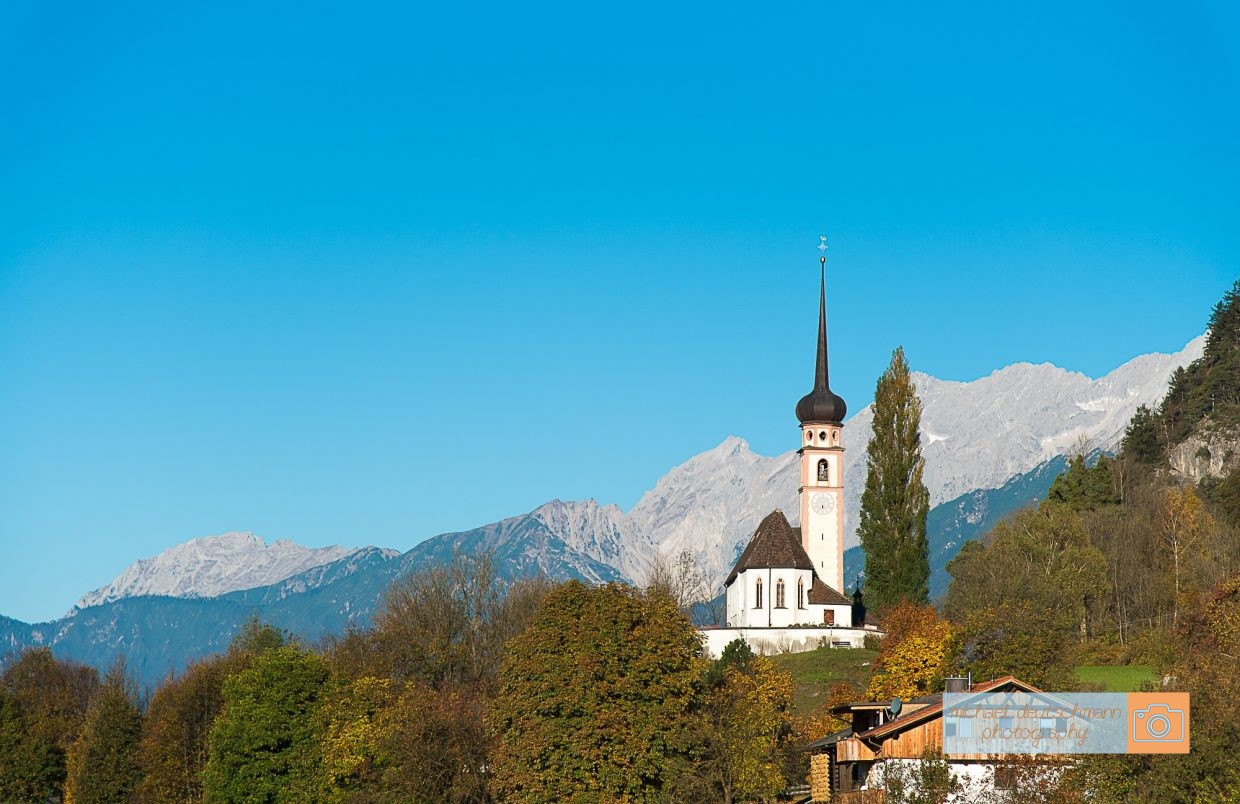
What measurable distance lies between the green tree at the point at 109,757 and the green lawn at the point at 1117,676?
165 feet

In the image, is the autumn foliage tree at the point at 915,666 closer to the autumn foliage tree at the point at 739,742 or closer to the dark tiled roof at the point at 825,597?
the autumn foliage tree at the point at 739,742

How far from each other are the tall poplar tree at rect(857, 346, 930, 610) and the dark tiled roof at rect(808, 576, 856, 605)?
18.0 ft

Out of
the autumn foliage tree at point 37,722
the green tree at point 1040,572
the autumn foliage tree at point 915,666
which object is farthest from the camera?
the autumn foliage tree at point 37,722

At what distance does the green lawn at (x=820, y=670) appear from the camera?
84000 mm

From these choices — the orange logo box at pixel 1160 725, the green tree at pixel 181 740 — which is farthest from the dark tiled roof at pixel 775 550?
the orange logo box at pixel 1160 725

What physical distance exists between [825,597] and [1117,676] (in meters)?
35.5

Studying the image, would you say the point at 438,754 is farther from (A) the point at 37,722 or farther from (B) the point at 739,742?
(A) the point at 37,722

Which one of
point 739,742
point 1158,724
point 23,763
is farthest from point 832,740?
point 23,763

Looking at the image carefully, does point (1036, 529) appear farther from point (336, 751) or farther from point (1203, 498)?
point (336, 751)

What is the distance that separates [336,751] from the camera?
228 ft

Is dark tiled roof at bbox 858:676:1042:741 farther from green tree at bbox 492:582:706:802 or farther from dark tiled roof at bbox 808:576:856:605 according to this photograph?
dark tiled roof at bbox 808:576:856:605

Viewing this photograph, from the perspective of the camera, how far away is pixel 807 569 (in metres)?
109

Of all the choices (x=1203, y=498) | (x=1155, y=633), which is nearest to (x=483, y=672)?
(x=1155, y=633)

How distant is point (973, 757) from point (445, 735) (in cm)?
2238
